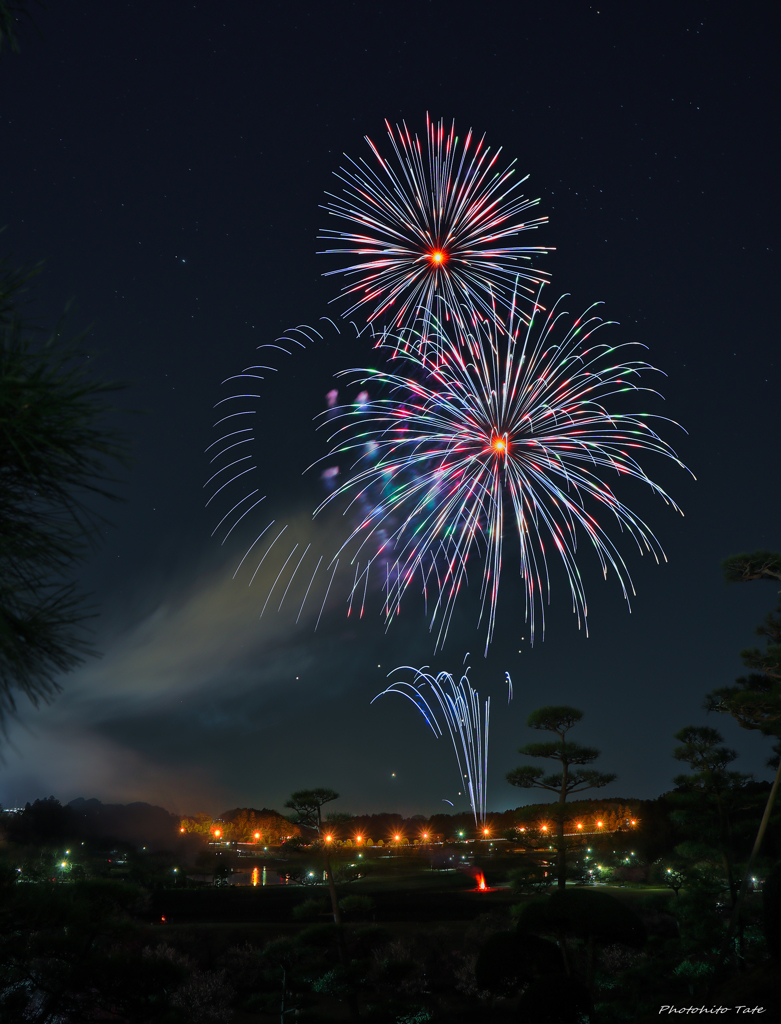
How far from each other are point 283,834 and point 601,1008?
9669 centimetres

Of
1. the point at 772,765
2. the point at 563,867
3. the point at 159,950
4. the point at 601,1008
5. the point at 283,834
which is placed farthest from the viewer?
the point at 283,834

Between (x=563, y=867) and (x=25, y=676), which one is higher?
(x=25, y=676)

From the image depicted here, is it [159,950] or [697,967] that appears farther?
[159,950]

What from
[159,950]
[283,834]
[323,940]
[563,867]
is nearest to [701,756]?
[563,867]

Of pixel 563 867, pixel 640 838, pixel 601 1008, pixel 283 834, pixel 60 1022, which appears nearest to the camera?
pixel 60 1022

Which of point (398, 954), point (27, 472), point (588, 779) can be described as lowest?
point (398, 954)

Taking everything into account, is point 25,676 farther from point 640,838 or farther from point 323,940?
point 640,838

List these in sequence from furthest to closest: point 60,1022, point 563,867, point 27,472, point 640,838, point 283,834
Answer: point 283,834 < point 640,838 < point 563,867 < point 60,1022 < point 27,472

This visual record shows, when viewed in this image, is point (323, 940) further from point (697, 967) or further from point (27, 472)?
point (27, 472)

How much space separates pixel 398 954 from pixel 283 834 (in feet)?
292

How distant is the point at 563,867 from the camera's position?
56.4ft

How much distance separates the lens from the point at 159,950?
1908cm

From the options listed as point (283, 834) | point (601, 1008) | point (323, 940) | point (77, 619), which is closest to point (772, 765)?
point (601, 1008)

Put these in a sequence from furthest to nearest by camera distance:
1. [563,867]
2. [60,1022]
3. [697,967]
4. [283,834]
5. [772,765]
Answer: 1. [283,834]
2. [772,765]
3. [563,867]
4. [697,967]
5. [60,1022]
